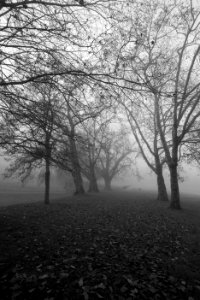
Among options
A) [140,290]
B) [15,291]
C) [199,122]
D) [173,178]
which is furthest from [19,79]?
[199,122]

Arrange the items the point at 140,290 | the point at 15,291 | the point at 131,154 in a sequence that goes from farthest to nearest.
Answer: the point at 131,154 → the point at 140,290 → the point at 15,291

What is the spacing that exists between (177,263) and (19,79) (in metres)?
7.10

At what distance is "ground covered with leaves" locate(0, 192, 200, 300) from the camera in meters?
4.41

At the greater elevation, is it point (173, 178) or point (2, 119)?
point (2, 119)

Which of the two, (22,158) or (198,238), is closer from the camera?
(198,238)

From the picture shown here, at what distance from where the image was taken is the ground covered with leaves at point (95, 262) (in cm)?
441

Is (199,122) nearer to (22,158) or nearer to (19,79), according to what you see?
(22,158)

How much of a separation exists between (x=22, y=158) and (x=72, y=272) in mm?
12712

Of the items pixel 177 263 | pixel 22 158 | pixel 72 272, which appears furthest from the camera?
pixel 22 158

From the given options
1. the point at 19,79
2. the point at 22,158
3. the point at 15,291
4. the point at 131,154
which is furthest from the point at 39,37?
the point at 131,154

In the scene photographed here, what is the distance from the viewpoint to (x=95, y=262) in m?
5.71

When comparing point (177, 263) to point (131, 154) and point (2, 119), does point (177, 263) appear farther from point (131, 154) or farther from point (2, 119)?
point (131, 154)

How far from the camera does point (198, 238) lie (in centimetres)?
918

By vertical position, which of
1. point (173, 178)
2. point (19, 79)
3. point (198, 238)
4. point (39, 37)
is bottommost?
point (198, 238)
